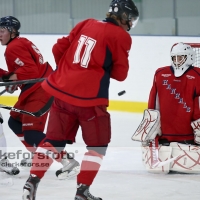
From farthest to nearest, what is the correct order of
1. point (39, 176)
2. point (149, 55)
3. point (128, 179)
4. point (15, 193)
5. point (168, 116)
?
point (149, 55), point (168, 116), point (128, 179), point (15, 193), point (39, 176)

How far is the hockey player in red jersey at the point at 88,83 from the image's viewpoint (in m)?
3.41

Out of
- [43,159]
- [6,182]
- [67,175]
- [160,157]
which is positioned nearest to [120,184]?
[67,175]

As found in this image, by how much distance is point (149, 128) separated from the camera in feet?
14.8

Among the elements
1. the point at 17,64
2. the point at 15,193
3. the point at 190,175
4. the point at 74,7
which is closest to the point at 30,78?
the point at 17,64

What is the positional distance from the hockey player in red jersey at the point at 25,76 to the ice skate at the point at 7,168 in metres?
0.18

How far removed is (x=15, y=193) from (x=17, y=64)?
3.06ft

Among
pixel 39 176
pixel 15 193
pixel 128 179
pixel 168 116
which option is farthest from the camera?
pixel 168 116

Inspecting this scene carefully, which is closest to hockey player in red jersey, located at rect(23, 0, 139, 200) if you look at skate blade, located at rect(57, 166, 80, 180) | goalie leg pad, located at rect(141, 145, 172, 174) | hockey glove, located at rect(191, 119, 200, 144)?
skate blade, located at rect(57, 166, 80, 180)

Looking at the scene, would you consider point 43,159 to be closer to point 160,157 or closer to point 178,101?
point 160,157

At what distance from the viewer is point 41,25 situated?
812 centimetres

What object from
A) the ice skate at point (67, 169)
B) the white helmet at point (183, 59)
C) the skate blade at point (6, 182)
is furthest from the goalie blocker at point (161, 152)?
the skate blade at point (6, 182)

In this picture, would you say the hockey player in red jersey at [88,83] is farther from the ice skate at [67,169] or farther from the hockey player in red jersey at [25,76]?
the hockey player in red jersey at [25,76]

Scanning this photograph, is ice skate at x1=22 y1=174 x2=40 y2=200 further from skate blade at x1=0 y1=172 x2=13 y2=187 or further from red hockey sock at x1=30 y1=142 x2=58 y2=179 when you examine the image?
skate blade at x1=0 y1=172 x2=13 y2=187

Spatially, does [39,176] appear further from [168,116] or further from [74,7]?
[74,7]
